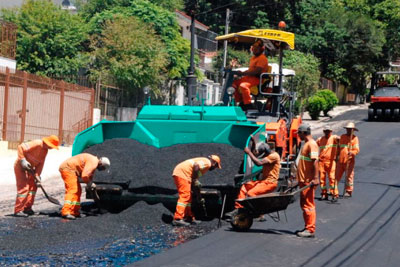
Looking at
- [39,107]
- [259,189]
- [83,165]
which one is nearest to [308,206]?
[259,189]

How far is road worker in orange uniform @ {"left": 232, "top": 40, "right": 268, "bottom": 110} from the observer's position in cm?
1363

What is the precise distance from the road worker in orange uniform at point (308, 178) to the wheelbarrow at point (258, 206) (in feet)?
0.43

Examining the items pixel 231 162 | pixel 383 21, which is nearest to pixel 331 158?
pixel 231 162

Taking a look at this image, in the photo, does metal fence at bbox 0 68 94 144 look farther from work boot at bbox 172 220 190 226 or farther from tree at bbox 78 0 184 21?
tree at bbox 78 0 184 21

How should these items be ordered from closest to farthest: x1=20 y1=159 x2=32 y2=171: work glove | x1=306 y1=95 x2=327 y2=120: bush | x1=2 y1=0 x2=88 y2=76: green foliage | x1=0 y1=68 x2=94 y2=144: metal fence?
x1=20 y1=159 x2=32 y2=171: work glove, x1=0 y1=68 x2=94 y2=144: metal fence, x1=2 y1=0 x2=88 y2=76: green foliage, x1=306 y1=95 x2=327 y2=120: bush

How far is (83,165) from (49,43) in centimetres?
1931

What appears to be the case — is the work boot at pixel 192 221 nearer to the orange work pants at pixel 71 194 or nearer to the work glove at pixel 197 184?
the work glove at pixel 197 184

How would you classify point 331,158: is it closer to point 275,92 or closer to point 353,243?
point 275,92

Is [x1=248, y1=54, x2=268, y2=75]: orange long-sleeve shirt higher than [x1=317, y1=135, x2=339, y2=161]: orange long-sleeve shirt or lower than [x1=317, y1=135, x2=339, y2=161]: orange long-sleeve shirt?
higher

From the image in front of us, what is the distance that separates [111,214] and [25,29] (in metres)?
21.1

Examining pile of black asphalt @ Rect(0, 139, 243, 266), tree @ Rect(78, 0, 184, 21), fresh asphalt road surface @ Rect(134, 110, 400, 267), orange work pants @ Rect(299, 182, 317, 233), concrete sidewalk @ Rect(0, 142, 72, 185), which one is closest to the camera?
fresh asphalt road surface @ Rect(134, 110, 400, 267)

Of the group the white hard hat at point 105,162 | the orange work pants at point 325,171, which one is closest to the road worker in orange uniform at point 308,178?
the white hard hat at point 105,162

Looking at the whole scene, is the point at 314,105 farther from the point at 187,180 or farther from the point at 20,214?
the point at 20,214

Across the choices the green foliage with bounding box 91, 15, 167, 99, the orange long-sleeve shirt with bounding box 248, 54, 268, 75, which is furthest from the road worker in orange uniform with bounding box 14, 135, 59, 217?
the green foliage with bounding box 91, 15, 167, 99
